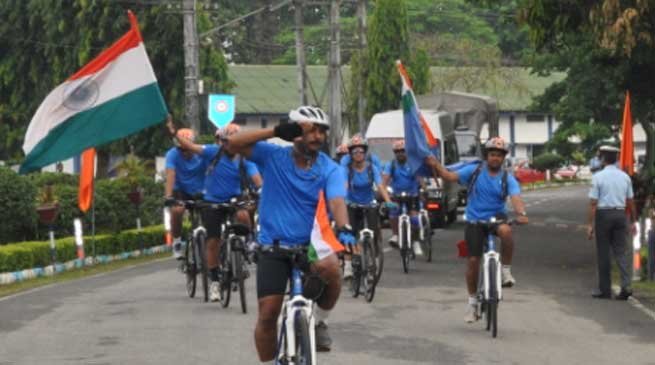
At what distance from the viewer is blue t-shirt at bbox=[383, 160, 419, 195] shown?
79.6 feet

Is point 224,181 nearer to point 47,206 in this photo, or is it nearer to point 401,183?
point 401,183

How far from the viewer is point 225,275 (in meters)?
17.9

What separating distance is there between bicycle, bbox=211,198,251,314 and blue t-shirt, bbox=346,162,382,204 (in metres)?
2.93

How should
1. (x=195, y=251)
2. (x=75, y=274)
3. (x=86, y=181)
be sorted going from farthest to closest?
(x=75, y=274) → (x=86, y=181) → (x=195, y=251)

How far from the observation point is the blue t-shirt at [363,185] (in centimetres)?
2086

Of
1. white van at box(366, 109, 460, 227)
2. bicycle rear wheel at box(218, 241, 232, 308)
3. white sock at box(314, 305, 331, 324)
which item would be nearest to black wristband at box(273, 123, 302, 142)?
white sock at box(314, 305, 331, 324)

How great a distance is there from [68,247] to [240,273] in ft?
38.3

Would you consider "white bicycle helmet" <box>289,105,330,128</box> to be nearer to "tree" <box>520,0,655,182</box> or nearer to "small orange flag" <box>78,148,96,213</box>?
"tree" <box>520,0,655,182</box>

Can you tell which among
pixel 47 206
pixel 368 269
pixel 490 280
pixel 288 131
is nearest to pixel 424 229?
pixel 47 206

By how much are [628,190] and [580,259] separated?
849cm

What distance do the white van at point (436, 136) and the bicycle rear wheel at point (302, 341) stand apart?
27.6 meters

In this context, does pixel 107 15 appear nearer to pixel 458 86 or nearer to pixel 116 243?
pixel 116 243

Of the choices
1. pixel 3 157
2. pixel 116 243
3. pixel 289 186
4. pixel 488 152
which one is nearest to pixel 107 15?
pixel 3 157

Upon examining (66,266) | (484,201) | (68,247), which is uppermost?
(484,201)
